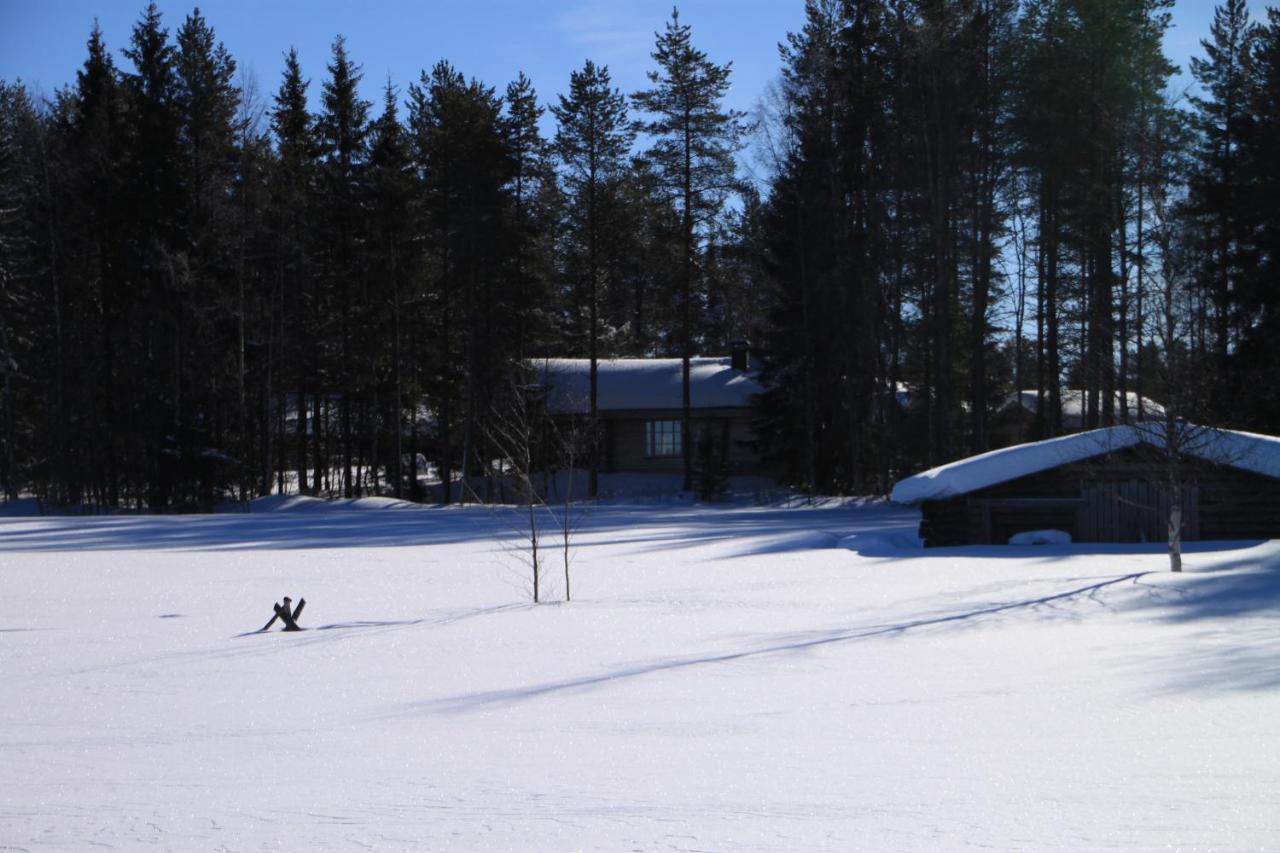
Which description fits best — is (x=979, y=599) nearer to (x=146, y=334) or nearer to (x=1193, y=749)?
(x=1193, y=749)

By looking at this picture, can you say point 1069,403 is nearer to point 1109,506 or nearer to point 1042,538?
point 1109,506

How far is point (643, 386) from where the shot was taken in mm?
49062

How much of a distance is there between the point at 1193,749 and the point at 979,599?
859 centimetres

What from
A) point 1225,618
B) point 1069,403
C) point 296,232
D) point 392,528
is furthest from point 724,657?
point 1069,403

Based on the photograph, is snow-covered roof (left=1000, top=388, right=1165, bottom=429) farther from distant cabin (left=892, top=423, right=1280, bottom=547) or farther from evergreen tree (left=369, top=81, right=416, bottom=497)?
evergreen tree (left=369, top=81, right=416, bottom=497)

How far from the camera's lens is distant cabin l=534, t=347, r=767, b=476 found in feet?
157

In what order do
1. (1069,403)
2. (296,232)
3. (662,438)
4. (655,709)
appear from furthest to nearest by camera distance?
(1069,403), (662,438), (296,232), (655,709)

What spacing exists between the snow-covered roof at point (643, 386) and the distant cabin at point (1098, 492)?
70.0 ft

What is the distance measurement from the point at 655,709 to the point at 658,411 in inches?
1492

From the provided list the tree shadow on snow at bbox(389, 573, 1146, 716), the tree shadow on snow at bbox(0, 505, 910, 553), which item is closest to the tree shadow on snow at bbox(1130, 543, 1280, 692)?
the tree shadow on snow at bbox(389, 573, 1146, 716)

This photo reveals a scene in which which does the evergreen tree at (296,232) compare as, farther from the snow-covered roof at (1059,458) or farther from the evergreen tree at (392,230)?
the snow-covered roof at (1059,458)

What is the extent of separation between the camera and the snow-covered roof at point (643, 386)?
47531mm

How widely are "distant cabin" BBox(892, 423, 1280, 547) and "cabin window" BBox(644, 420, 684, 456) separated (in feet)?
75.4

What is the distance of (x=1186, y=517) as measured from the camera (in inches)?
970
